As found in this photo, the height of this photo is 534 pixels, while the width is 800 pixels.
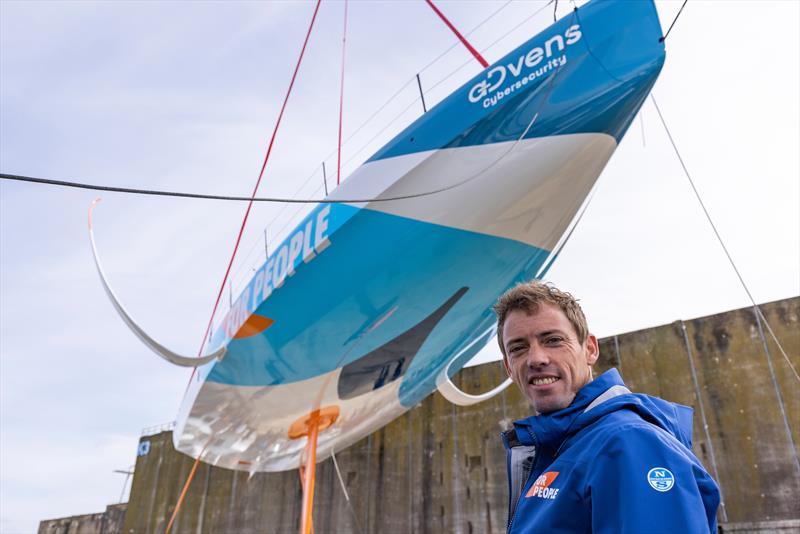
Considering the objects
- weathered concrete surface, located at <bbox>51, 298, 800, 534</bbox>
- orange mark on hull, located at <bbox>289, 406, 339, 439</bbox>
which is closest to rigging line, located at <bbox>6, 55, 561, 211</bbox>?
orange mark on hull, located at <bbox>289, 406, 339, 439</bbox>

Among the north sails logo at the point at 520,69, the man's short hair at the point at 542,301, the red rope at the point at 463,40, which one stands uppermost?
the red rope at the point at 463,40

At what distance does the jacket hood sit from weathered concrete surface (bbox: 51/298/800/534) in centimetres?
1103

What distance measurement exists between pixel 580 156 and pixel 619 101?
59cm

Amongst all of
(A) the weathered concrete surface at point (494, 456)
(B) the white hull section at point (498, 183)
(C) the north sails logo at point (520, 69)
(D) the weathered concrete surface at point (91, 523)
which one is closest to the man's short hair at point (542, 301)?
(B) the white hull section at point (498, 183)

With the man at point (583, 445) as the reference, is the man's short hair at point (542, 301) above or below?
above

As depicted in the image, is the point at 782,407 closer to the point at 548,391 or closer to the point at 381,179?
the point at 381,179

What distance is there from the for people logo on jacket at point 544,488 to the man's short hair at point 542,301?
1.47 ft

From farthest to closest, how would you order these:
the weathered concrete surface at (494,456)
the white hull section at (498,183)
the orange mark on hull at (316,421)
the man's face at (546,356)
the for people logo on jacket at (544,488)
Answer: the weathered concrete surface at (494,456) → the orange mark on hull at (316,421) → the white hull section at (498,183) → the man's face at (546,356) → the for people logo on jacket at (544,488)

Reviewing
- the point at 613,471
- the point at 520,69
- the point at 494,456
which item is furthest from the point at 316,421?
the point at 613,471

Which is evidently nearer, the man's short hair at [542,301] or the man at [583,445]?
the man at [583,445]

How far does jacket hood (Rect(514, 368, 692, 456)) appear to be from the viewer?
1.18 m

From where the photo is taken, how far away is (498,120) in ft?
18.2

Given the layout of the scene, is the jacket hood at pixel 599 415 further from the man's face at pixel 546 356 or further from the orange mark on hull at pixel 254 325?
the orange mark on hull at pixel 254 325

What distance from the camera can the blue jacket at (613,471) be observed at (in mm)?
954
